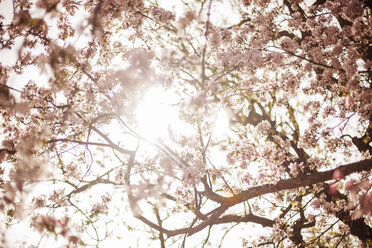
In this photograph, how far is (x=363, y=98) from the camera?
4930 mm

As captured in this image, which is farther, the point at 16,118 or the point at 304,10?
the point at 304,10

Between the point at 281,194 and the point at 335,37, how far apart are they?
14.4 feet

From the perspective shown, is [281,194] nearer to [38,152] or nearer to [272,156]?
[272,156]

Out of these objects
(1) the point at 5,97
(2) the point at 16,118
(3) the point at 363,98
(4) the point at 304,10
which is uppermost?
(4) the point at 304,10

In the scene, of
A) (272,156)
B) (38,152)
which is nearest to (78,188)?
(38,152)

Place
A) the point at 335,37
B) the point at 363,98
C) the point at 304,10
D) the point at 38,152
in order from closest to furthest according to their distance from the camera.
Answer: the point at 363,98
the point at 38,152
the point at 335,37
the point at 304,10

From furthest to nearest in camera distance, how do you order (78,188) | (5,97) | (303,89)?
(303,89) → (78,188) → (5,97)

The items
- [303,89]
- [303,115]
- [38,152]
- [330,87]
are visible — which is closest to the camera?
[38,152]

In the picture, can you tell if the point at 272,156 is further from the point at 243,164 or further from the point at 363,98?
the point at 363,98

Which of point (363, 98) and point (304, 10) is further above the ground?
point (304, 10)

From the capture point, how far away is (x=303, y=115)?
24.6 feet

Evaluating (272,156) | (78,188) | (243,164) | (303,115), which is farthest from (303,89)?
(78,188)

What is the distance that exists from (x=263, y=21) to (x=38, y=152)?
667 centimetres

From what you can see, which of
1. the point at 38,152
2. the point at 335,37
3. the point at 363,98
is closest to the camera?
the point at 363,98
